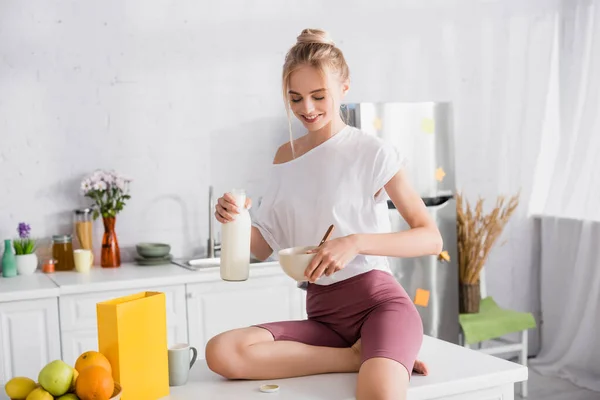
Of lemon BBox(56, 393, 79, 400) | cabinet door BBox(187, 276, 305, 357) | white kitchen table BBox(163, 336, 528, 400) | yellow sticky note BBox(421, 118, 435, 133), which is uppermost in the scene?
yellow sticky note BBox(421, 118, 435, 133)

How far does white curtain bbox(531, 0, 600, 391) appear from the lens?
4223 millimetres

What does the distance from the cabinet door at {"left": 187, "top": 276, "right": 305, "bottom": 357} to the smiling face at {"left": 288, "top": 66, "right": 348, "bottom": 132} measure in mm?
1472

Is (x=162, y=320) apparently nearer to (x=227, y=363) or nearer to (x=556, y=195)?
(x=227, y=363)

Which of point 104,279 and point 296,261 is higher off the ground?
point 296,261

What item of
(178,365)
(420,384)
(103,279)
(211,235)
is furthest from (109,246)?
(420,384)

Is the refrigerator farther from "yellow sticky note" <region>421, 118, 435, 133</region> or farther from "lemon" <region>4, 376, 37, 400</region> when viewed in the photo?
"lemon" <region>4, 376, 37, 400</region>

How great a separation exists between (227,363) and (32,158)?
2048 mm

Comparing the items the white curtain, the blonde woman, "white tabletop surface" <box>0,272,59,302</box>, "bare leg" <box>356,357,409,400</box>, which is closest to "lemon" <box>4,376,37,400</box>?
the blonde woman

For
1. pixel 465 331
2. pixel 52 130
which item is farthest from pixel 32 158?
pixel 465 331

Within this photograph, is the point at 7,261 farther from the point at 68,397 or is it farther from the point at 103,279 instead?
the point at 68,397

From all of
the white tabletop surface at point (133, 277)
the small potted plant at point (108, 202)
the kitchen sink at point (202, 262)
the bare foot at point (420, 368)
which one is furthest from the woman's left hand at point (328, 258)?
the small potted plant at point (108, 202)

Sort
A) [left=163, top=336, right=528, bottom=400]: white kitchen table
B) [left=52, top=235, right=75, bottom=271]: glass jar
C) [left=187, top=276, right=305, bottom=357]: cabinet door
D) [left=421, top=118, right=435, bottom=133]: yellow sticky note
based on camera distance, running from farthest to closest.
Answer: [left=421, top=118, right=435, bottom=133]: yellow sticky note → [left=52, top=235, right=75, bottom=271]: glass jar → [left=187, top=276, right=305, bottom=357]: cabinet door → [left=163, top=336, right=528, bottom=400]: white kitchen table

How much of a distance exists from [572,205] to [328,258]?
301 cm

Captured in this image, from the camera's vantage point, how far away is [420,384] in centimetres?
186
